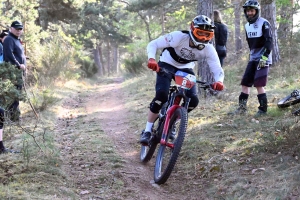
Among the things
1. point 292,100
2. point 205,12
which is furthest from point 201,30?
point 205,12

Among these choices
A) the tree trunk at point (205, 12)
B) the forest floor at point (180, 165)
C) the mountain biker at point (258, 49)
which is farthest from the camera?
the tree trunk at point (205, 12)

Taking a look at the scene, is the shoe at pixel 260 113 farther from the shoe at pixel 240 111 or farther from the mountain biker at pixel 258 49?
the shoe at pixel 240 111

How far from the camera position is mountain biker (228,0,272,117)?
6054 millimetres

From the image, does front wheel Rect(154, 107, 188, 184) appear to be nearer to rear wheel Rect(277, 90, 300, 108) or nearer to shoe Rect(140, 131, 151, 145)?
shoe Rect(140, 131, 151, 145)

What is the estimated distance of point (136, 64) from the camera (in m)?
21.9

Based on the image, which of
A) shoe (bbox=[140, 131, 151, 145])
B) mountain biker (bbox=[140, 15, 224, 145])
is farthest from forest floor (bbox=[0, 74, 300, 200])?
mountain biker (bbox=[140, 15, 224, 145])

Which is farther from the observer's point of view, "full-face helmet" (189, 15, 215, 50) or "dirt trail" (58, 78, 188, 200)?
"full-face helmet" (189, 15, 215, 50)

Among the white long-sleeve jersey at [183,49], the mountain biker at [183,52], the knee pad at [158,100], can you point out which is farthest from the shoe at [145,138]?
the white long-sleeve jersey at [183,49]

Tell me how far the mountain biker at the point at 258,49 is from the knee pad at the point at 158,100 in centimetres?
221

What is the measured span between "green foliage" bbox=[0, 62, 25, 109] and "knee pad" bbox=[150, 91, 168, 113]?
1.81 meters

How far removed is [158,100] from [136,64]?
17300 mm

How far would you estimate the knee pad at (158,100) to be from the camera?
15.3 ft

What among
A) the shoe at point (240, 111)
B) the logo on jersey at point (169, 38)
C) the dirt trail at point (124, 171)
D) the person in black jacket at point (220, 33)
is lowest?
the dirt trail at point (124, 171)

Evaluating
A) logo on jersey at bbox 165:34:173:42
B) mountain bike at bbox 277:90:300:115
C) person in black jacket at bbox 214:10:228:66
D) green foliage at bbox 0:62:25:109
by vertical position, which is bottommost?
mountain bike at bbox 277:90:300:115
